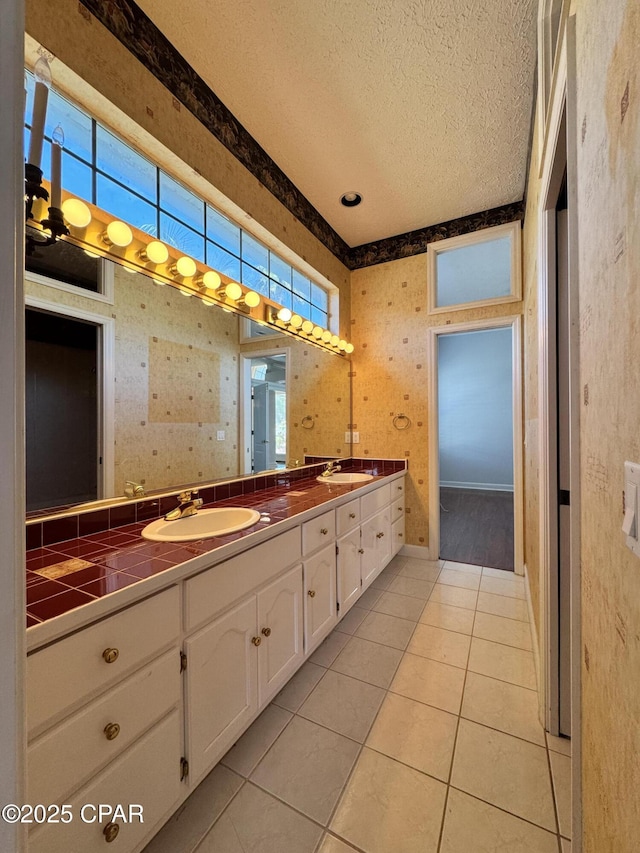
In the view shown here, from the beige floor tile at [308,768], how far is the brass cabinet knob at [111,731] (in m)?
0.66

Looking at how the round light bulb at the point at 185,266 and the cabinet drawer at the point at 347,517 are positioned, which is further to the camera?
the cabinet drawer at the point at 347,517

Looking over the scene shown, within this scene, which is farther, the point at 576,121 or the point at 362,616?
the point at 362,616

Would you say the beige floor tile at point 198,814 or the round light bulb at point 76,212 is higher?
the round light bulb at point 76,212

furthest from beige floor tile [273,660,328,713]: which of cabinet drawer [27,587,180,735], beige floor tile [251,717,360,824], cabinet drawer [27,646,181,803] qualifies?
cabinet drawer [27,587,180,735]

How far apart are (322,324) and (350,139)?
137 centimetres

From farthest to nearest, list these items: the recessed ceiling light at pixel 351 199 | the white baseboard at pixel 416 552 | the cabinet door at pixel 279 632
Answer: the white baseboard at pixel 416 552
the recessed ceiling light at pixel 351 199
the cabinet door at pixel 279 632

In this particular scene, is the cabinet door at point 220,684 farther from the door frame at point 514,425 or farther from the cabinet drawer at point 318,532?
the door frame at point 514,425

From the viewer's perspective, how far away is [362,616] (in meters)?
2.21

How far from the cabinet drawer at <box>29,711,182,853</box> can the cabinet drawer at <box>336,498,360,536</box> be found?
1149 mm

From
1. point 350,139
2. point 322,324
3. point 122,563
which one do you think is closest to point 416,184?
point 350,139

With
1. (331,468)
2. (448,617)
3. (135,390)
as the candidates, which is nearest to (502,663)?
(448,617)

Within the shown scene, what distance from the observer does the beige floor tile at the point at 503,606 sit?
220cm

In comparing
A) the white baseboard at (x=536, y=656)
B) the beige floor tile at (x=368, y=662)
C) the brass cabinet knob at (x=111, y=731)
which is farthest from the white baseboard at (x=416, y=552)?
the brass cabinet knob at (x=111, y=731)

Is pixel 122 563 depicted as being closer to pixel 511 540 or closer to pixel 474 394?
pixel 511 540
